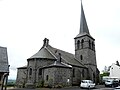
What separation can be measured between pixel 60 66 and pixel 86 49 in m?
12.3

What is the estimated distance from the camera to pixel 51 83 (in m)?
27.6

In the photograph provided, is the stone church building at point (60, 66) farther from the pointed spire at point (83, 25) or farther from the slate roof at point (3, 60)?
the slate roof at point (3, 60)

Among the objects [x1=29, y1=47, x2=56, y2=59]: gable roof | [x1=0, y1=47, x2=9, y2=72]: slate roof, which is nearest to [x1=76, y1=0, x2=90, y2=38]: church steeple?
[x1=29, y1=47, x2=56, y2=59]: gable roof

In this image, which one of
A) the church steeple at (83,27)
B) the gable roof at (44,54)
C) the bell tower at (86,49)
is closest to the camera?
the gable roof at (44,54)

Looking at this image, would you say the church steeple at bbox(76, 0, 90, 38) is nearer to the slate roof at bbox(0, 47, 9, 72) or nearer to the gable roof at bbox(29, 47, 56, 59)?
the gable roof at bbox(29, 47, 56, 59)

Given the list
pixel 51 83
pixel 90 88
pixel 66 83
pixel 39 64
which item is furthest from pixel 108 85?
pixel 39 64

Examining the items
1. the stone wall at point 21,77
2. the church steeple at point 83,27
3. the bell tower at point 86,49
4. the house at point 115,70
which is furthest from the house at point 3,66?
the house at point 115,70

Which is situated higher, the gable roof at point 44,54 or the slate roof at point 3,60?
the gable roof at point 44,54

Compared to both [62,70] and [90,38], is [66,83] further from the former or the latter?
[90,38]

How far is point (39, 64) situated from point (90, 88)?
1108 centimetres

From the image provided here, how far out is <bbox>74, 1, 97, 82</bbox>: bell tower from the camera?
124 feet

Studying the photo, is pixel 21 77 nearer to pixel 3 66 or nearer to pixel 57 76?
pixel 57 76

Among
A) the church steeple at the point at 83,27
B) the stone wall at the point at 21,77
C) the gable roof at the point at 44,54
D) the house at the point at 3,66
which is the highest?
the church steeple at the point at 83,27

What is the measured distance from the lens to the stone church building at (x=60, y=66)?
2867cm
